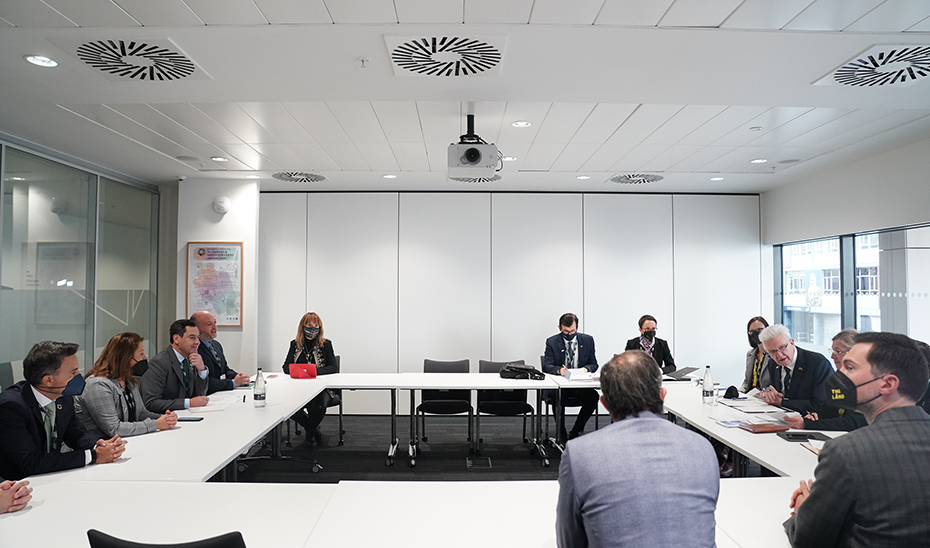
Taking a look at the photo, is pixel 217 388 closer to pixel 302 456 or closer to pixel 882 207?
pixel 302 456

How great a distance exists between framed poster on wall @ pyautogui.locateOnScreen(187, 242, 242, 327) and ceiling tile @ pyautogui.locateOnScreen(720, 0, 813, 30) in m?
5.96

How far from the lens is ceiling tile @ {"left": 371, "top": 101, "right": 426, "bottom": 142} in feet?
12.7

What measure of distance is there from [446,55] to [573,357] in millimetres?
4127

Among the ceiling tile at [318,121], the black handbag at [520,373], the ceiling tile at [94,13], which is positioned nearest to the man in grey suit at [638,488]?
the ceiling tile at [94,13]

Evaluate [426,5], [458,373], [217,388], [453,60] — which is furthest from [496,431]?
[426,5]

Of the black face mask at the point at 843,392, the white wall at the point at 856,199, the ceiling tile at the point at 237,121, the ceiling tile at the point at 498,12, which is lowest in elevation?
the black face mask at the point at 843,392

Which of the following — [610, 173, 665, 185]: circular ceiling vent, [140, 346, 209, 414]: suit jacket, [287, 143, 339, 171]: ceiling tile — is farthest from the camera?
[610, 173, 665, 185]: circular ceiling vent

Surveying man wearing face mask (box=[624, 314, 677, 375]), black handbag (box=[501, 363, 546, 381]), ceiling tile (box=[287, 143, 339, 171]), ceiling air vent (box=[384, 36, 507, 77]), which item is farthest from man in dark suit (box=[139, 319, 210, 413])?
man wearing face mask (box=[624, 314, 677, 375])

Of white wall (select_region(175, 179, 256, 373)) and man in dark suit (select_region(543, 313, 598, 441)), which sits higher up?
white wall (select_region(175, 179, 256, 373))

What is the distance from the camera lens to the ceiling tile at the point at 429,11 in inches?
90.1

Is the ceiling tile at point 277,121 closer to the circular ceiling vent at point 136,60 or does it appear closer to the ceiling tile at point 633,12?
the circular ceiling vent at point 136,60

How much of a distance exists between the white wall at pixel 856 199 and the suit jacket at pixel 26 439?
670 centimetres

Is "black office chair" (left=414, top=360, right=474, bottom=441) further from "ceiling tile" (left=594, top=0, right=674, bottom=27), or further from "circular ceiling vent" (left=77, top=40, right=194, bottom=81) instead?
"ceiling tile" (left=594, top=0, right=674, bottom=27)

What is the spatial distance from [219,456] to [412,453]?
2.57 metres
